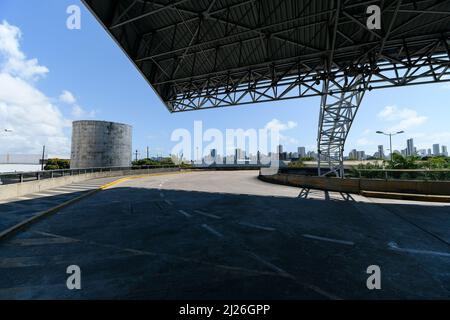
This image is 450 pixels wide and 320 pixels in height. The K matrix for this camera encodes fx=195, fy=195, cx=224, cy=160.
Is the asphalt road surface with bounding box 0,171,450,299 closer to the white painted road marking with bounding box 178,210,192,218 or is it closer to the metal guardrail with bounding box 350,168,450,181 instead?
the white painted road marking with bounding box 178,210,192,218

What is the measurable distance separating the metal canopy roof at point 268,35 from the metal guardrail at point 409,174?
5651mm

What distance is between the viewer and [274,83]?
13625 mm

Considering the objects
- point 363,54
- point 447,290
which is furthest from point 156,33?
point 447,290

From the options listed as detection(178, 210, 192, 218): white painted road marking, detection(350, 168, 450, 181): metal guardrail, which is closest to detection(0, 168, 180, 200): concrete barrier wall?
detection(178, 210, 192, 218): white painted road marking

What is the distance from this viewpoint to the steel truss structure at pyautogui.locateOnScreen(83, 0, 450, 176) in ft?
30.8

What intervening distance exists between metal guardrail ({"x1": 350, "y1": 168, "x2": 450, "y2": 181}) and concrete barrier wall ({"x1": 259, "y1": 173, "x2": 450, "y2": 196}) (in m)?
0.53

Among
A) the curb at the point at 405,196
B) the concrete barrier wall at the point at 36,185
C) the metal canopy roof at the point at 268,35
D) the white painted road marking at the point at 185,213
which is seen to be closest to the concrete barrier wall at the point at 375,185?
the curb at the point at 405,196

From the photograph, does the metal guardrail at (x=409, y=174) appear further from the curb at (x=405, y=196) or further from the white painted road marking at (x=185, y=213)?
the white painted road marking at (x=185, y=213)

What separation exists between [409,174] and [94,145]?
49.7 metres

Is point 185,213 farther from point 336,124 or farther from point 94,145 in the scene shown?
point 94,145

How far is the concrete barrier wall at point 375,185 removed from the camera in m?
10.3
